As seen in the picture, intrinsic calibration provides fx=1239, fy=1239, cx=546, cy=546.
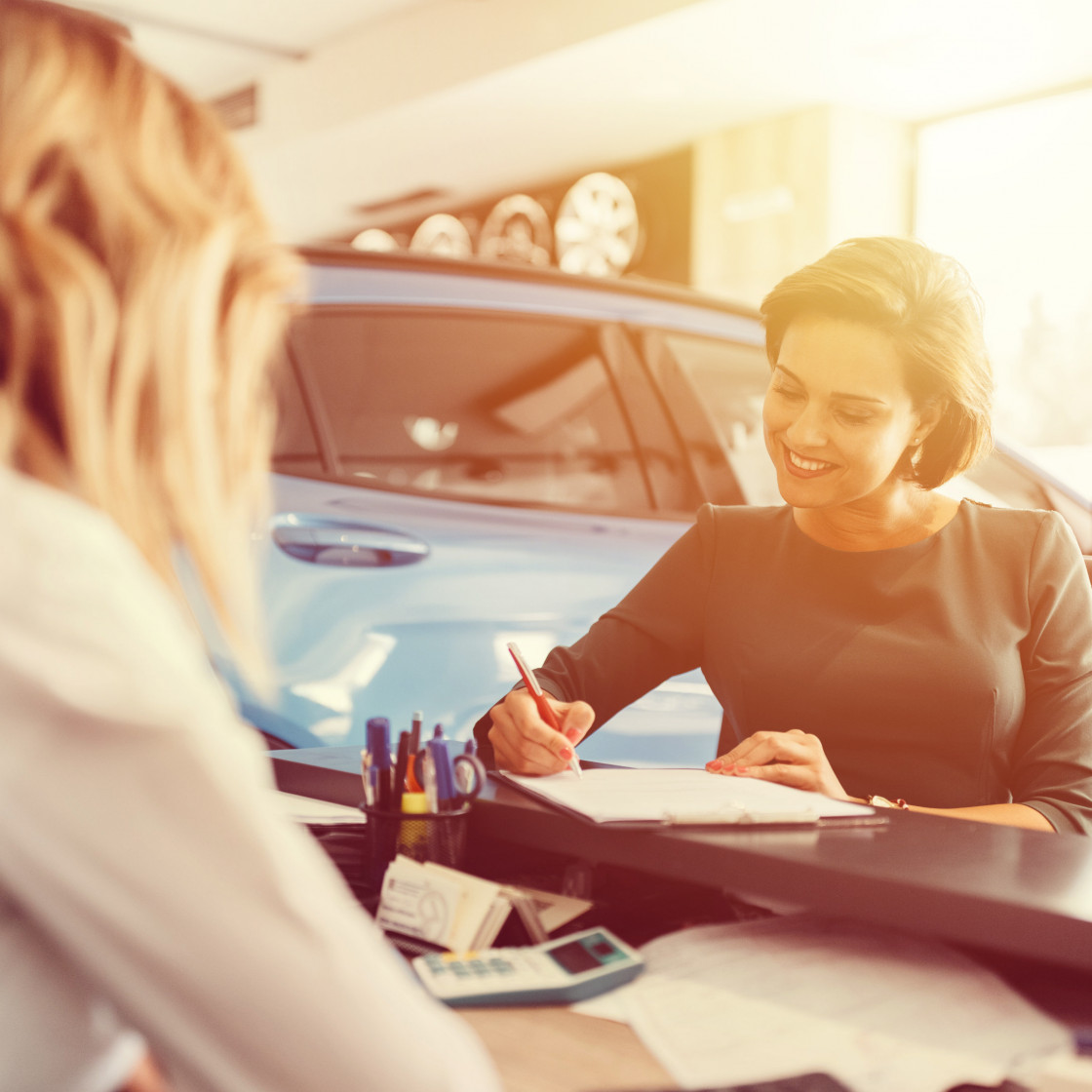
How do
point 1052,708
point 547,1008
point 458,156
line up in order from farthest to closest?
point 458,156 < point 1052,708 < point 547,1008

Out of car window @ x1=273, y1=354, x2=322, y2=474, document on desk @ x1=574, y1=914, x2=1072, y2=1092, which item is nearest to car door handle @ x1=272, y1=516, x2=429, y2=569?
car window @ x1=273, y1=354, x2=322, y2=474

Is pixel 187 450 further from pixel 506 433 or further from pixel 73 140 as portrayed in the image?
pixel 506 433

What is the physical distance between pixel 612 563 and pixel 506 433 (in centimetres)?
45

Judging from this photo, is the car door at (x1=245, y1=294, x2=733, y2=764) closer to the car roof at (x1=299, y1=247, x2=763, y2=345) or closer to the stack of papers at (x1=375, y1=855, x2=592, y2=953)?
the car roof at (x1=299, y1=247, x2=763, y2=345)

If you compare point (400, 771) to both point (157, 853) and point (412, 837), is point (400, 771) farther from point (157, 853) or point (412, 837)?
point (157, 853)

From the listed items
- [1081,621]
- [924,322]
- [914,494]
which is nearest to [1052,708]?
[1081,621]

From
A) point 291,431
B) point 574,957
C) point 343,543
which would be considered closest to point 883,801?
point 574,957

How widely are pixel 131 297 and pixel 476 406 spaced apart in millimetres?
1884

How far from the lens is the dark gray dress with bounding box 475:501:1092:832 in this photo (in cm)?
141

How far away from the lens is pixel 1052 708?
1.40 metres

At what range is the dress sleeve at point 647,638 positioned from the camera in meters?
1.56

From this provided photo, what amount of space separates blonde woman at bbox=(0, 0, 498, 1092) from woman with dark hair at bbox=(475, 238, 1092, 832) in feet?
2.59

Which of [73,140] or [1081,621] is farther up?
[73,140]

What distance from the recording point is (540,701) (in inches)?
48.8
